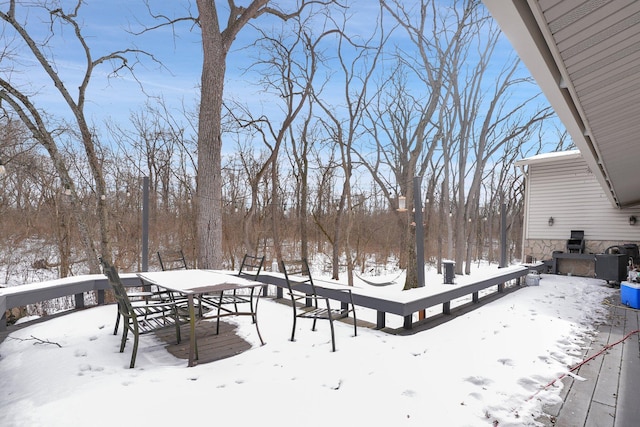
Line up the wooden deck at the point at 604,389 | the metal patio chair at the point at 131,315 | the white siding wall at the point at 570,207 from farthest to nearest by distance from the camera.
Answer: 1. the white siding wall at the point at 570,207
2. the metal patio chair at the point at 131,315
3. the wooden deck at the point at 604,389

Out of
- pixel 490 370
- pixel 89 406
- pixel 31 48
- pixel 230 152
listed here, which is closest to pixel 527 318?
pixel 490 370

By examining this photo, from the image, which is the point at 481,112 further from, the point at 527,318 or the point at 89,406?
the point at 89,406

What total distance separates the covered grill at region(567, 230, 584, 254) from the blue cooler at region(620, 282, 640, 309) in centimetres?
388

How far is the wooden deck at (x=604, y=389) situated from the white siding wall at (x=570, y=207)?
6.35 meters

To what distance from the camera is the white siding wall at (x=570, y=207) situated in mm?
8648

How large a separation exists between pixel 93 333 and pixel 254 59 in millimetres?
9914

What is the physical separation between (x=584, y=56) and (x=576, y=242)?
8.46 metres

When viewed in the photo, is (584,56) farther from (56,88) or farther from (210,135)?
(56,88)

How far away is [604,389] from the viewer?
2506 millimetres

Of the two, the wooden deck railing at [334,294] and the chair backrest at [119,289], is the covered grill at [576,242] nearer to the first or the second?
the wooden deck railing at [334,294]

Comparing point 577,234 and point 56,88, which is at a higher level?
point 56,88

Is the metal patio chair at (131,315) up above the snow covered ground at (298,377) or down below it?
above

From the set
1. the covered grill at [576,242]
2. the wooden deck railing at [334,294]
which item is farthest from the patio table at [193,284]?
the covered grill at [576,242]

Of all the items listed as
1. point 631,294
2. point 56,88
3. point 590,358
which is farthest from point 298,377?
point 56,88
